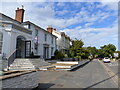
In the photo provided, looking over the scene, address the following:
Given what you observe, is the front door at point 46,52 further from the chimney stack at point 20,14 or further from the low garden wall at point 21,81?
the low garden wall at point 21,81

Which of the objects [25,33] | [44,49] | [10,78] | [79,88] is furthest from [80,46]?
[10,78]

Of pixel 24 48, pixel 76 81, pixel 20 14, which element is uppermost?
pixel 20 14

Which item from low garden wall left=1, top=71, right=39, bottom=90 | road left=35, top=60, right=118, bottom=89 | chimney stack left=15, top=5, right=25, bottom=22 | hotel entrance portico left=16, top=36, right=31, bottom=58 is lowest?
road left=35, top=60, right=118, bottom=89

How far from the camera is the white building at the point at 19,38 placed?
13281 millimetres

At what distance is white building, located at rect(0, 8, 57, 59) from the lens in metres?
13.3

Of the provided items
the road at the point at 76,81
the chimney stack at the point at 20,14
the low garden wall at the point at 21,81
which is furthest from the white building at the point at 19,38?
the low garden wall at the point at 21,81

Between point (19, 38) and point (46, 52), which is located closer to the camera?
point (19, 38)

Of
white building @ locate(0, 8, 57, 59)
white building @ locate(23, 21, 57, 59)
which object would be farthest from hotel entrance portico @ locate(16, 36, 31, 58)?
white building @ locate(23, 21, 57, 59)

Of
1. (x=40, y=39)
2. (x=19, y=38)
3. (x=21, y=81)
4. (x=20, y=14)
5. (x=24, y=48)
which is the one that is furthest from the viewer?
(x=40, y=39)

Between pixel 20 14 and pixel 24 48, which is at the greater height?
pixel 20 14

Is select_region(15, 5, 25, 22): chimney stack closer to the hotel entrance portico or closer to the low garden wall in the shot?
the hotel entrance portico

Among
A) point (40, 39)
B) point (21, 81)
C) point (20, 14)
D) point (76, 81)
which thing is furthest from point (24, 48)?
point (21, 81)

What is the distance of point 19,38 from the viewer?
54.4 ft

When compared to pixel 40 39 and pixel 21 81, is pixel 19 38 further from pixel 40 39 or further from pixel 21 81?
pixel 21 81
